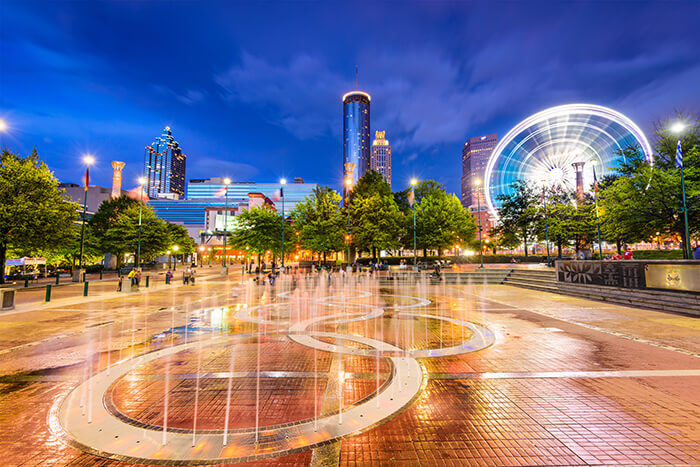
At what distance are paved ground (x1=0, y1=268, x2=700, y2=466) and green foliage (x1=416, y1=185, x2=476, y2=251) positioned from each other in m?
33.9

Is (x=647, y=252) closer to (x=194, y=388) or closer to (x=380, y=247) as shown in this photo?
(x=380, y=247)

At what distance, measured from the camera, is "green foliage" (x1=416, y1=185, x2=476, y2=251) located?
44438 mm

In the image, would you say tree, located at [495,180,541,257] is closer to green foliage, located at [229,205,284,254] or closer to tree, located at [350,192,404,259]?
tree, located at [350,192,404,259]

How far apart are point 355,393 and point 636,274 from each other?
57.6 feet

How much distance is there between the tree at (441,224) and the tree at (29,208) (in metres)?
42.5

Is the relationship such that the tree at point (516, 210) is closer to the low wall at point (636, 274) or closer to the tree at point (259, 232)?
the low wall at point (636, 274)

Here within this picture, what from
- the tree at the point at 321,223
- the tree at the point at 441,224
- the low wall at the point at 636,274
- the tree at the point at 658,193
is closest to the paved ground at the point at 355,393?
the low wall at the point at 636,274

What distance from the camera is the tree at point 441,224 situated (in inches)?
1750

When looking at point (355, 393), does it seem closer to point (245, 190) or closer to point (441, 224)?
point (441, 224)

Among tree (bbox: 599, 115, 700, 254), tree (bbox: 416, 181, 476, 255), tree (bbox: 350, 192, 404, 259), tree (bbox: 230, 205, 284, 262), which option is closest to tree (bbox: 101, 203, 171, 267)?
tree (bbox: 230, 205, 284, 262)

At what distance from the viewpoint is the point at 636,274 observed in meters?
14.8

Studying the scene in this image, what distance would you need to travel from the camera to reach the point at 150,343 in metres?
8.38

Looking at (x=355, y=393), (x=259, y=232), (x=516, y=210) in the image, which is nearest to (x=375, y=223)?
(x=259, y=232)

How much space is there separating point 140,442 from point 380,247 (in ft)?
134
